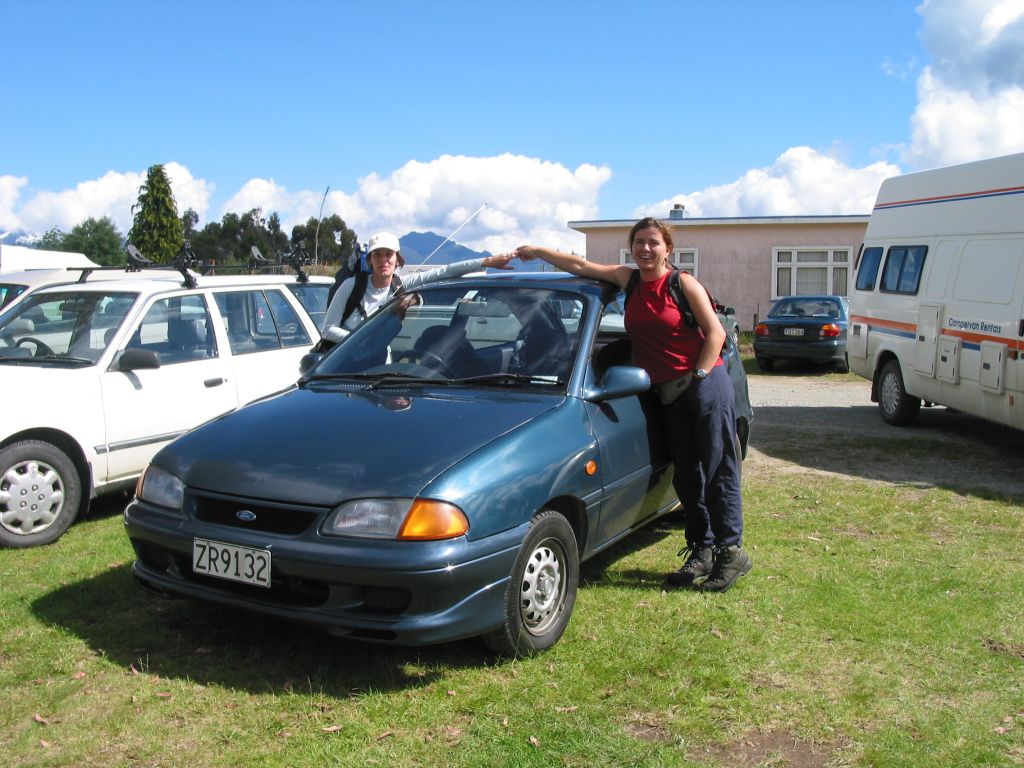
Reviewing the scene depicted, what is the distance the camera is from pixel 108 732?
3420 mm

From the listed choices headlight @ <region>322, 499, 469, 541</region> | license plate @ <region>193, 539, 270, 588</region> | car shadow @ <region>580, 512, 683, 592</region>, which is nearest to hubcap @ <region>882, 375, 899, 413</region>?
car shadow @ <region>580, 512, 683, 592</region>

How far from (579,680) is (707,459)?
5.08ft

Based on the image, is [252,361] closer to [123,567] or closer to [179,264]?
[179,264]

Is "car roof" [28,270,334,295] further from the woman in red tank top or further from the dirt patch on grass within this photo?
the dirt patch on grass

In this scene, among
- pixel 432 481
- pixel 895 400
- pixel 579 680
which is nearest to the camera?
pixel 432 481

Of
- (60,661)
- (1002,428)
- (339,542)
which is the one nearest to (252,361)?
(60,661)

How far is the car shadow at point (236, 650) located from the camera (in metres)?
3.86

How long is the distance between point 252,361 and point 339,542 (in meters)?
3.92

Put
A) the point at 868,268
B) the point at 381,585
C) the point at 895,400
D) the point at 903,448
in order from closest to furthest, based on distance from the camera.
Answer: the point at 381,585 → the point at 903,448 → the point at 895,400 → the point at 868,268

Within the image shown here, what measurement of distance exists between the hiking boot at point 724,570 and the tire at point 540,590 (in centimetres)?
108

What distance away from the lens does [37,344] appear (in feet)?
21.1

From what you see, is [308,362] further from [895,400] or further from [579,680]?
[895,400]

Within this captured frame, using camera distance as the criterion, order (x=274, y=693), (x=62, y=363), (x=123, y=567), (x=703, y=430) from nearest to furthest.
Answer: (x=274, y=693) < (x=703, y=430) < (x=123, y=567) < (x=62, y=363)

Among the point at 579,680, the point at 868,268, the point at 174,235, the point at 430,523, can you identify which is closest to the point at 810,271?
the point at 868,268
